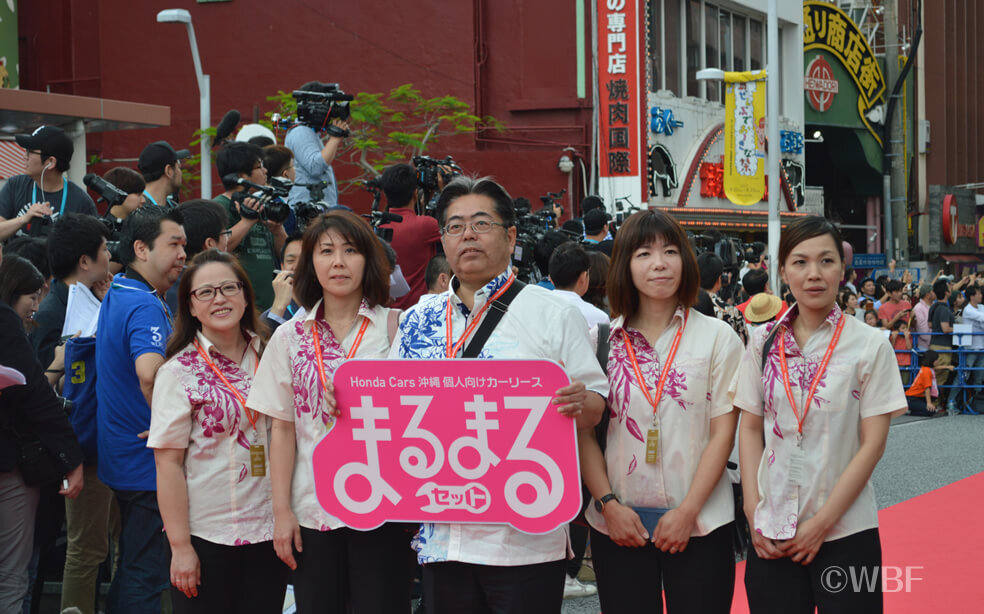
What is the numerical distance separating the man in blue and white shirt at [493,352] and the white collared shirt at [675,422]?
0.91 ft

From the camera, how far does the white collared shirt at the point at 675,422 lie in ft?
11.0

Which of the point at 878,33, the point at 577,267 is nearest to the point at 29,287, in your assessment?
the point at 577,267

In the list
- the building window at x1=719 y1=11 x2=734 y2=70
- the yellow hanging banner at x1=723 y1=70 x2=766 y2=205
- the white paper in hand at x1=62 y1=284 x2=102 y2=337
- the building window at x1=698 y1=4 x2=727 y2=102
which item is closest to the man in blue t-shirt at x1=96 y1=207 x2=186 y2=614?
the white paper in hand at x1=62 y1=284 x2=102 y2=337

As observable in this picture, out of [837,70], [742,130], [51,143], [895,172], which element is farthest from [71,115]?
[895,172]

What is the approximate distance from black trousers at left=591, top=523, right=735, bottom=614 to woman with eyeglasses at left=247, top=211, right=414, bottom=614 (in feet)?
2.25

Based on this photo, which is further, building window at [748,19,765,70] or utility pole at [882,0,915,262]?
utility pole at [882,0,915,262]

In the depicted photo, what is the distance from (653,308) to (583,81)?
1836 cm

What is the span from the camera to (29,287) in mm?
4895

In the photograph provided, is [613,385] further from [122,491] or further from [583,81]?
[583,81]

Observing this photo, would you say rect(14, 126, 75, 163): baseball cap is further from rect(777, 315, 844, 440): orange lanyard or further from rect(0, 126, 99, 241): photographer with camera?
rect(777, 315, 844, 440): orange lanyard

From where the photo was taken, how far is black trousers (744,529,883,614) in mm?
3256

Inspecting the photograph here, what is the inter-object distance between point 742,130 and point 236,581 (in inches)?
647

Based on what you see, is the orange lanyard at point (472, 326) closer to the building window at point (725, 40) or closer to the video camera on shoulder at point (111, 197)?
the video camera on shoulder at point (111, 197)

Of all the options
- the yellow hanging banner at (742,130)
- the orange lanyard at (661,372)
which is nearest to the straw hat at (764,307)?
the orange lanyard at (661,372)
